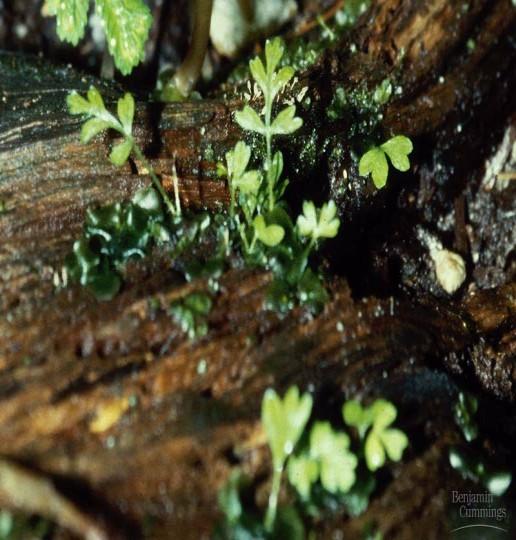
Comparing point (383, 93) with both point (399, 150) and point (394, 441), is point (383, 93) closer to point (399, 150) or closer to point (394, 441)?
point (399, 150)

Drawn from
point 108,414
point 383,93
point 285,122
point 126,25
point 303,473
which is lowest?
point 303,473

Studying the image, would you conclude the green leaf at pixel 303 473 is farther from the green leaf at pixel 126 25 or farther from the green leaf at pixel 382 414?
the green leaf at pixel 126 25

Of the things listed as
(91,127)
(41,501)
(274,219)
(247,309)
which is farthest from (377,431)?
(91,127)

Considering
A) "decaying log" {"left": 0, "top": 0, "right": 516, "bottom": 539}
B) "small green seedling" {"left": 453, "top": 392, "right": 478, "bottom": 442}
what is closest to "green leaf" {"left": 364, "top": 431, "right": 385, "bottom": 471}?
"decaying log" {"left": 0, "top": 0, "right": 516, "bottom": 539}

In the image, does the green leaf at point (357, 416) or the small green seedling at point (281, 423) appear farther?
the green leaf at point (357, 416)

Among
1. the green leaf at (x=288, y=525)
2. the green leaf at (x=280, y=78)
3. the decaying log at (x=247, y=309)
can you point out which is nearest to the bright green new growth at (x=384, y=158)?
the decaying log at (x=247, y=309)

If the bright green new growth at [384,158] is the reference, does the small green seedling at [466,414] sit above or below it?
below
